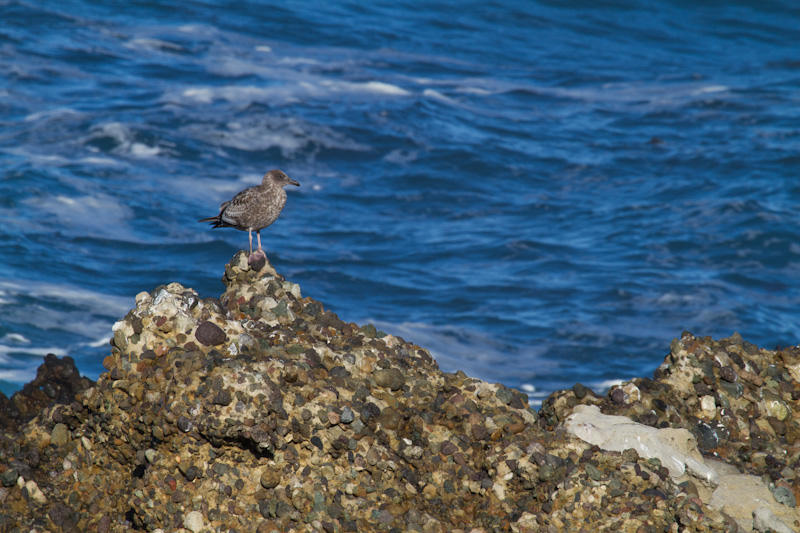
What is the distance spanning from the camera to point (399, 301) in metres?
17.8

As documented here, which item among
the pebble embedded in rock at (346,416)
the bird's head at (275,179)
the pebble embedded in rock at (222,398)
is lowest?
the pebble embedded in rock at (346,416)

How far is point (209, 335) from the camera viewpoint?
451 centimetres

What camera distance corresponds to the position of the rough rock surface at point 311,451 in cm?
409

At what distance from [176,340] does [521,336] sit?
493 inches

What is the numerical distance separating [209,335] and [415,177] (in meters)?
20.6

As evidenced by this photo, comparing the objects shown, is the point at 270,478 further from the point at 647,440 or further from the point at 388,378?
the point at 647,440

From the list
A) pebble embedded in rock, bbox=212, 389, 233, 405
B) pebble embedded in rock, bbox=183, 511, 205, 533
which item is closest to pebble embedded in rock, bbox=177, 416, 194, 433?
pebble embedded in rock, bbox=212, 389, 233, 405

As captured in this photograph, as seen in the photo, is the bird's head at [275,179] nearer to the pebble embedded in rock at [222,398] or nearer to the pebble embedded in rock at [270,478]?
the pebble embedded in rock at [222,398]

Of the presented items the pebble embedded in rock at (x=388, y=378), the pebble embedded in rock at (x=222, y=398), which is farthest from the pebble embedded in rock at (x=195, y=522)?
the pebble embedded in rock at (x=388, y=378)

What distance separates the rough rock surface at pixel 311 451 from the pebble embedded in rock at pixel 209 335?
1cm

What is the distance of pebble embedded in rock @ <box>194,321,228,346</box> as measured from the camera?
4.50 m

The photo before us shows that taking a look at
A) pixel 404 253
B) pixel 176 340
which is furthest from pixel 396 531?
pixel 404 253

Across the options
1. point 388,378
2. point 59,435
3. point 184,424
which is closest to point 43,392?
point 59,435

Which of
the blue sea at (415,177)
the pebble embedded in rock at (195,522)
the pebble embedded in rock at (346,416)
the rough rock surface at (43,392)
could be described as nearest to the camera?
the pebble embedded in rock at (195,522)
